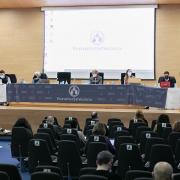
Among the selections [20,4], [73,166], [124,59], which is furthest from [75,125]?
[20,4]

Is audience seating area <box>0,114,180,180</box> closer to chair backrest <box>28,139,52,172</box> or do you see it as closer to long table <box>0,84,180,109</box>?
chair backrest <box>28,139,52,172</box>

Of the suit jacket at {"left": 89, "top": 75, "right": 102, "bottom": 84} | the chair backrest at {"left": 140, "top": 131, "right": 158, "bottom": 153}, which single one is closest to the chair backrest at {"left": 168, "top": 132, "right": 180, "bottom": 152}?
the chair backrest at {"left": 140, "top": 131, "right": 158, "bottom": 153}

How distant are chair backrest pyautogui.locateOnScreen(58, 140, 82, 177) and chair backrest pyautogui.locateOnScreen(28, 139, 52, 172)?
0.89 ft

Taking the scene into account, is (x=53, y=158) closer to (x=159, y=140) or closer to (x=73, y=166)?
(x=73, y=166)

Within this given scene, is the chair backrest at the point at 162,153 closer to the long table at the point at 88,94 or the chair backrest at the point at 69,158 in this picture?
the chair backrest at the point at 69,158

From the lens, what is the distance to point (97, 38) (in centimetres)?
1958

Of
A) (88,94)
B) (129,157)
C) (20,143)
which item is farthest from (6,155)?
(129,157)

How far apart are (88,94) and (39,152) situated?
700 centimetres

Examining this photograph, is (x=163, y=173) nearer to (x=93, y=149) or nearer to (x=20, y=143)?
(x=93, y=149)

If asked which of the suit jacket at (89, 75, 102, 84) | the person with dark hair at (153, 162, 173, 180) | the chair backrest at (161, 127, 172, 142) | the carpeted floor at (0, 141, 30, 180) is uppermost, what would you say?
the suit jacket at (89, 75, 102, 84)

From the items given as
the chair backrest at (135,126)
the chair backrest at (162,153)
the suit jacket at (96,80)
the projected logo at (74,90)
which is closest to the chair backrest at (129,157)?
the chair backrest at (162,153)

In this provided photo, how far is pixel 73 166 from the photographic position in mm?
7242

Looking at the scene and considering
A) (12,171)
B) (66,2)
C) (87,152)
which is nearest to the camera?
(12,171)

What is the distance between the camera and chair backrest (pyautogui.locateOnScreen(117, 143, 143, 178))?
268 inches
